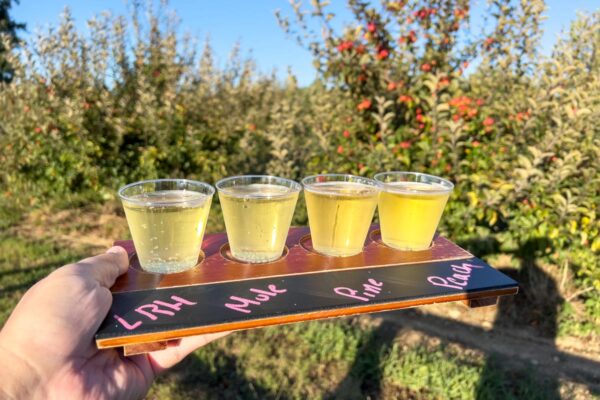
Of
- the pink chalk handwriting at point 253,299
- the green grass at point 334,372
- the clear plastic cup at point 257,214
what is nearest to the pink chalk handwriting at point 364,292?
the pink chalk handwriting at point 253,299

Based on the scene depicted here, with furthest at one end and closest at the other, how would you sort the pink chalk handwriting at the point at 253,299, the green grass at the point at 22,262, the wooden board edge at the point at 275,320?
the green grass at the point at 22,262
the pink chalk handwriting at the point at 253,299
the wooden board edge at the point at 275,320

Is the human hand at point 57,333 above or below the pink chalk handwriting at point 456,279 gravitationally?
below

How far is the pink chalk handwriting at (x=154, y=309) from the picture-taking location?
97cm

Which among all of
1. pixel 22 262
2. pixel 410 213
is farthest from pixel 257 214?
pixel 22 262

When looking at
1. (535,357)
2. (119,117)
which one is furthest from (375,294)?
(119,117)

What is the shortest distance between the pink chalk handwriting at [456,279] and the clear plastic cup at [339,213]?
0.27m

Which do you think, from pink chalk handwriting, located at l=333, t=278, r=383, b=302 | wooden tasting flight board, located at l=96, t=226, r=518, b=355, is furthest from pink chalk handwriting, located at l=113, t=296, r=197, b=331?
pink chalk handwriting, located at l=333, t=278, r=383, b=302

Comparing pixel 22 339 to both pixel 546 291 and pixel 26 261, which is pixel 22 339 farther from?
pixel 546 291

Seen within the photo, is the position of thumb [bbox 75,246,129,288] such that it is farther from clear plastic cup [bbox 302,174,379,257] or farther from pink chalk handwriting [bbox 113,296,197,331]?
clear plastic cup [bbox 302,174,379,257]

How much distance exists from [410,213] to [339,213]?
0.28m

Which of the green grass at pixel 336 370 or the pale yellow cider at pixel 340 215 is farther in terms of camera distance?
the green grass at pixel 336 370

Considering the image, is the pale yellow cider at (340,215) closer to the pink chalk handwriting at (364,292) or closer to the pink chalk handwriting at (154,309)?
the pink chalk handwriting at (364,292)

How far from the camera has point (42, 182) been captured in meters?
4.95

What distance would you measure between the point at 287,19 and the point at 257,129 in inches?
87.8
